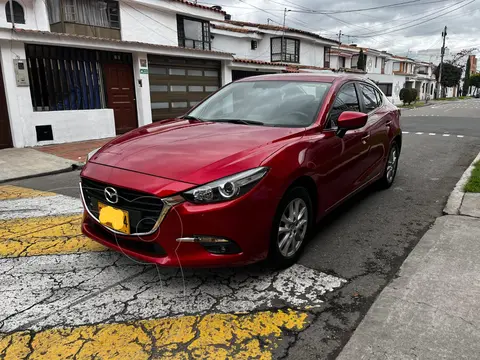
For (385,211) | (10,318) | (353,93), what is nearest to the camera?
(10,318)

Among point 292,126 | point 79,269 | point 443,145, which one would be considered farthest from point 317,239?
point 443,145

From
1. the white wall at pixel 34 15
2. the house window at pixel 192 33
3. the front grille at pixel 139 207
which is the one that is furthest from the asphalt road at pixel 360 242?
the house window at pixel 192 33

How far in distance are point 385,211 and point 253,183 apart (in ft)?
8.97

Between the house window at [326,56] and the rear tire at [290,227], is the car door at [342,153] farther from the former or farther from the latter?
the house window at [326,56]

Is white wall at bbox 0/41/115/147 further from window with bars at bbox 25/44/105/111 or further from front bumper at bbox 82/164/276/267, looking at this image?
front bumper at bbox 82/164/276/267

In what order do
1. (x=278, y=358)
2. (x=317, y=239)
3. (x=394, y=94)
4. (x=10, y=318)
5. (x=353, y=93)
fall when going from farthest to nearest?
(x=394, y=94) < (x=353, y=93) < (x=317, y=239) < (x=10, y=318) < (x=278, y=358)

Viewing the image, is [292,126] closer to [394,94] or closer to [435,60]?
[394,94]

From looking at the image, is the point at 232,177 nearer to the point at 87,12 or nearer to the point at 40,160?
the point at 40,160

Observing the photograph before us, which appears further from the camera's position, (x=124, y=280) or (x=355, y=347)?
(x=124, y=280)

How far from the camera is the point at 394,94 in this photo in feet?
144

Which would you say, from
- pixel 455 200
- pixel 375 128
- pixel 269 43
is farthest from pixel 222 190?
pixel 269 43

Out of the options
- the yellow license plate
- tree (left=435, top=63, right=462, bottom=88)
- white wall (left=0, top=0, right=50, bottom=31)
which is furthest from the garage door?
tree (left=435, top=63, right=462, bottom=88)

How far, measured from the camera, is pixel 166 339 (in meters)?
2.41

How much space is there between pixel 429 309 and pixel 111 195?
2403 millimetres
